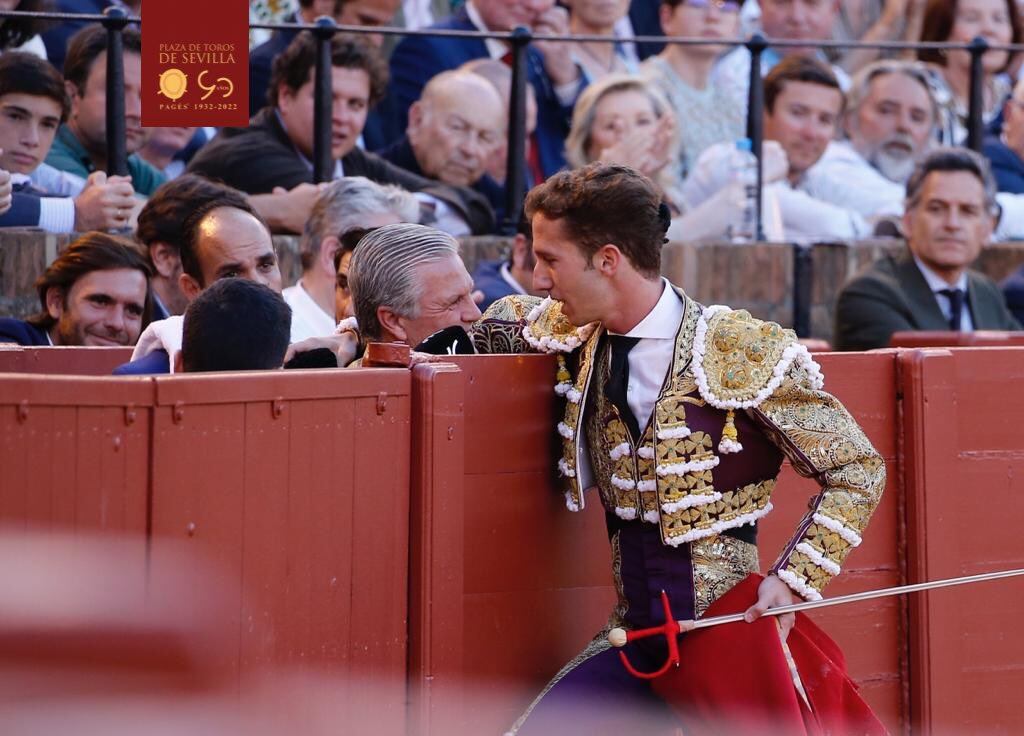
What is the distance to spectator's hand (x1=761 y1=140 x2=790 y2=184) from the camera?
295 inches

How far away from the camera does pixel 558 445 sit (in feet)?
12.9

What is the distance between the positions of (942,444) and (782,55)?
450 cm

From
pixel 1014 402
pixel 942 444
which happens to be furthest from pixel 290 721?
pixel 1014 402

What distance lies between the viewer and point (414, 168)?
6.85 metres

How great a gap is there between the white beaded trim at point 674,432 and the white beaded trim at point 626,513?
0.60 feet

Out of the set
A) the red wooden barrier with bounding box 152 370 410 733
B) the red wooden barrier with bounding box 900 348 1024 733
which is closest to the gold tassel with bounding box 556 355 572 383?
the red wooden barrier with bounding box 152 370 410 733

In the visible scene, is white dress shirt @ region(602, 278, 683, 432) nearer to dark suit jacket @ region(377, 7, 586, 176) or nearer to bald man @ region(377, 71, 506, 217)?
bald man @ region(377, 71, 506, 217)

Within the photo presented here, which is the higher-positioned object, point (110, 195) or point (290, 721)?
point (110, 195)

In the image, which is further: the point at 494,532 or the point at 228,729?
the point at 494,532

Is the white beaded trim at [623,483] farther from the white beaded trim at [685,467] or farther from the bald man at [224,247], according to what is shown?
the bald man at [224,247]

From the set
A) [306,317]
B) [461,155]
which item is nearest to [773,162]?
[461,155]

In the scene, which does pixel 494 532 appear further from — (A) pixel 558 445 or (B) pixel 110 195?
(B) pixel 110 195

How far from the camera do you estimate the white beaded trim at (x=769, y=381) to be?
3510 mm

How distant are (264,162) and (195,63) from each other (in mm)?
1913
